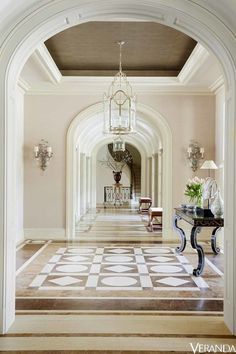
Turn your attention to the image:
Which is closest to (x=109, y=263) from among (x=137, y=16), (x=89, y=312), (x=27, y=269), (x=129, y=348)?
(x=27, y=269)

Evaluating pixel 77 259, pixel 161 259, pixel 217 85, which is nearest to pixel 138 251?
pixel 161 259

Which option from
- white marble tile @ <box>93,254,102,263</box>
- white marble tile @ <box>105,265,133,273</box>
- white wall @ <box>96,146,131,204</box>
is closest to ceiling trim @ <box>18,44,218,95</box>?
white marble tile @ <box>93,254,102,263</box>

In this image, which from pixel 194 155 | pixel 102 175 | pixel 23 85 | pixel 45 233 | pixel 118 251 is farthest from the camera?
pixel 102 175

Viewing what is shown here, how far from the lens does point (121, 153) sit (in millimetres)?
26750

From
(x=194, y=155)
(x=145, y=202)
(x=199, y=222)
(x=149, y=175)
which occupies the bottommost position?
(x=145, y=202)

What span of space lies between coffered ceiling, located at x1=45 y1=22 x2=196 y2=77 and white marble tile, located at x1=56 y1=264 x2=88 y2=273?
424 cm

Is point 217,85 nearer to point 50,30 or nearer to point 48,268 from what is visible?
point 48,268

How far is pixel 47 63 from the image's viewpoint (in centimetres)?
868

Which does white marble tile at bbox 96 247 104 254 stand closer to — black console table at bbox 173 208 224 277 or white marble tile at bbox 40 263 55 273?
white marble tile at bbox 40 263 55 273

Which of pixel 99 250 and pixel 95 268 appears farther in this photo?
pixel 99 250

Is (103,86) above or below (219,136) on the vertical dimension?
above

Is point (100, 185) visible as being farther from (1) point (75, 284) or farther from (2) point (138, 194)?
(1) point (75, 284)

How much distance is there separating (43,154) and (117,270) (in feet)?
14.8

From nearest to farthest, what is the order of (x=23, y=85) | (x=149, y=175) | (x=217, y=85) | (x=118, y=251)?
(x=118, y=251), (x=217, y=85), (x=23, y=85), (x=149, y=175)
